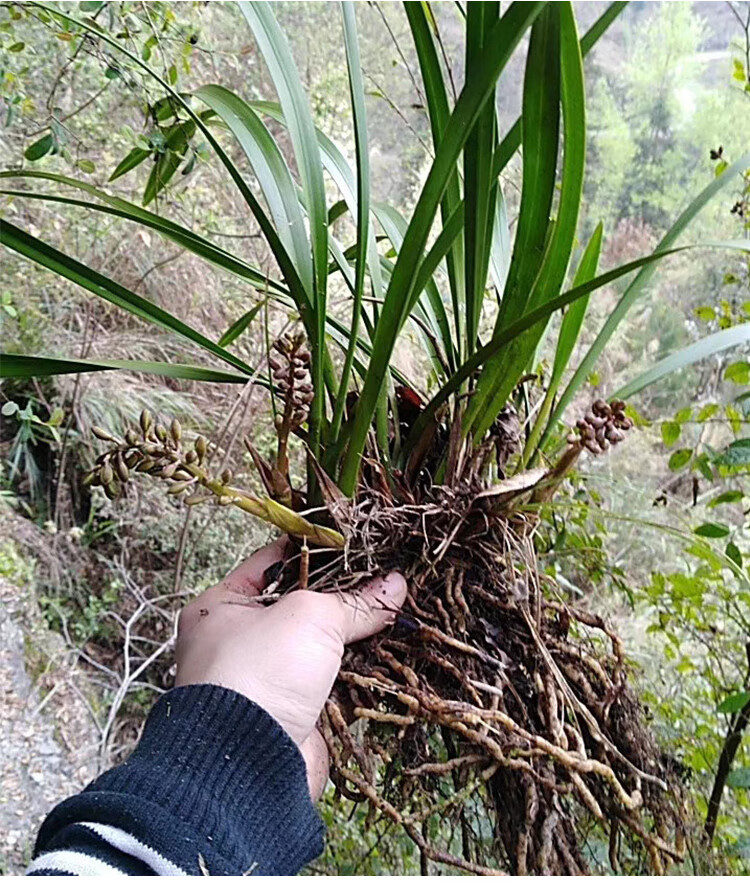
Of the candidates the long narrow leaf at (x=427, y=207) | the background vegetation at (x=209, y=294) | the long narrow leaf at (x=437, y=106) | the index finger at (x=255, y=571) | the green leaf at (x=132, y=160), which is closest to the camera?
the long narrow leaf at (x=427, y=207)

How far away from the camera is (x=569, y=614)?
0.59 m

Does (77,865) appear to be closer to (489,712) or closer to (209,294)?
(489,712)

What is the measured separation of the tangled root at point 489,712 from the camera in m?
0.51

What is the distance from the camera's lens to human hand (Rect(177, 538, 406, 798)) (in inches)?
19.3

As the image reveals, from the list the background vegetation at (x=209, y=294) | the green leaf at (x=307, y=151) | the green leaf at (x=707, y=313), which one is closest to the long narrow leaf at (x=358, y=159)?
the green leaf at (x=307, y=151)

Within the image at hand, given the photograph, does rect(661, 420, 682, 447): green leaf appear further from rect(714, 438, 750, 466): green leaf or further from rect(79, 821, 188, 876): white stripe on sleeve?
rect(79, 821, 188, 876): white stripe on sleeve

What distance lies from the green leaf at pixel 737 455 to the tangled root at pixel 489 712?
0.18m

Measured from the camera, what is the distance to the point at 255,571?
60 cm

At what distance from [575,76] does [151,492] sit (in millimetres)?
1429

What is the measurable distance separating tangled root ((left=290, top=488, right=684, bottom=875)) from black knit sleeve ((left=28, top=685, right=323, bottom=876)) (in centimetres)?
6

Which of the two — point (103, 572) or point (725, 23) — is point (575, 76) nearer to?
point (725, 23)

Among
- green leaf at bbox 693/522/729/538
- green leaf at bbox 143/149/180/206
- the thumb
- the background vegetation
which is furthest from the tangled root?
the background vegetation

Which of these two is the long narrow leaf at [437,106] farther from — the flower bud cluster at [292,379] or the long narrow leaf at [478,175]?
the flower bud cluster at [292,379]

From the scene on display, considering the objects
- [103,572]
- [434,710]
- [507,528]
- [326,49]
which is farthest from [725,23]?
[103,572]
